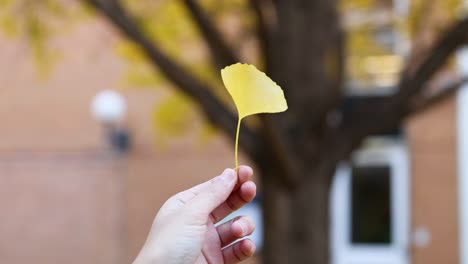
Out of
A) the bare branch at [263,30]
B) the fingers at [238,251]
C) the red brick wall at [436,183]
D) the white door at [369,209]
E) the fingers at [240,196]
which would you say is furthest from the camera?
the white door at [369,209]

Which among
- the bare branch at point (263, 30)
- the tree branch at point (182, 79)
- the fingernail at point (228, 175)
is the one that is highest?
the bare branch at point (263, 30)

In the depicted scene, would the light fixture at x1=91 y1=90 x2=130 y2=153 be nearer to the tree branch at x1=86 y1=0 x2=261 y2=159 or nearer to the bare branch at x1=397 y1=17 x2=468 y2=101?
the tree branch at x1=86 y1=0 x2=261 y2=159

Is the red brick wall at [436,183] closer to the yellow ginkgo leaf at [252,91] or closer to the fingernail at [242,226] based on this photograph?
the fingernail at [242,226]

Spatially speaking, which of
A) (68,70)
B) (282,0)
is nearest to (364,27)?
(282,0)

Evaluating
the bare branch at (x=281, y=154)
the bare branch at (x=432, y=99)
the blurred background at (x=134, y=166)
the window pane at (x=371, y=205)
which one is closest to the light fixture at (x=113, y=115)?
the blurred background at (x=134, y=166)

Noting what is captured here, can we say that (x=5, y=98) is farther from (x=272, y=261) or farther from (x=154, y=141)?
(x=272, y=261)

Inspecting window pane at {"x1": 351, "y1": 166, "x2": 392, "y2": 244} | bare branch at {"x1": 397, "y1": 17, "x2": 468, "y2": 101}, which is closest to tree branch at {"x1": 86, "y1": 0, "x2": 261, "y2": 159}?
bare branch at {"x1": 397, "y1": 17, "x2": 468, "y2": 101}
